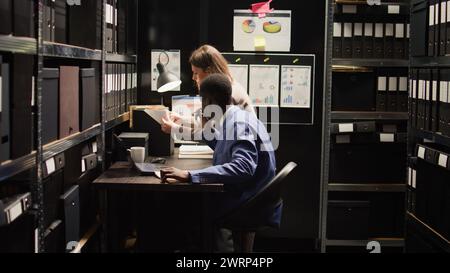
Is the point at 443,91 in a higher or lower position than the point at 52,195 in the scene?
higher

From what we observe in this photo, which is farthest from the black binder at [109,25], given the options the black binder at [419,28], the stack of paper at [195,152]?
the black binder at [419,28]

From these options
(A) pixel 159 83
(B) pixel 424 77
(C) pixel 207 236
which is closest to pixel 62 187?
(C) pixel 207 236

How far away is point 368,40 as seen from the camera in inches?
163

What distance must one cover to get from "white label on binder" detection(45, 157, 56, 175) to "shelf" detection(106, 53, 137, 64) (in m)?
1.11

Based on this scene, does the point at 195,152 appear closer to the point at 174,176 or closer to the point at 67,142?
the point at 174,176

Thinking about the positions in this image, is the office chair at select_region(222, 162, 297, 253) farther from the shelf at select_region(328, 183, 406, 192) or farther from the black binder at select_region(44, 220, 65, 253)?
the shelf at select_region(328, 183, 406, 192)

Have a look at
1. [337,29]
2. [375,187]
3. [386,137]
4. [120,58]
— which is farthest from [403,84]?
[120,58]

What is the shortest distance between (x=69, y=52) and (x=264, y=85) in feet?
7.43

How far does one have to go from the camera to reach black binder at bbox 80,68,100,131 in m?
2.88

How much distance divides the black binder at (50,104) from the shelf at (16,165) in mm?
237

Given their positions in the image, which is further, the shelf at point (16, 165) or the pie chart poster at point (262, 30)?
the pie chart poster at point (262, 30)

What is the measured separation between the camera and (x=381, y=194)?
13.9 ft

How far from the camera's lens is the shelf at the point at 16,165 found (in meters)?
1.82

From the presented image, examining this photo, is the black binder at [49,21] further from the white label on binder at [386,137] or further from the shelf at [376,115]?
the white label on binder at [386,137]
